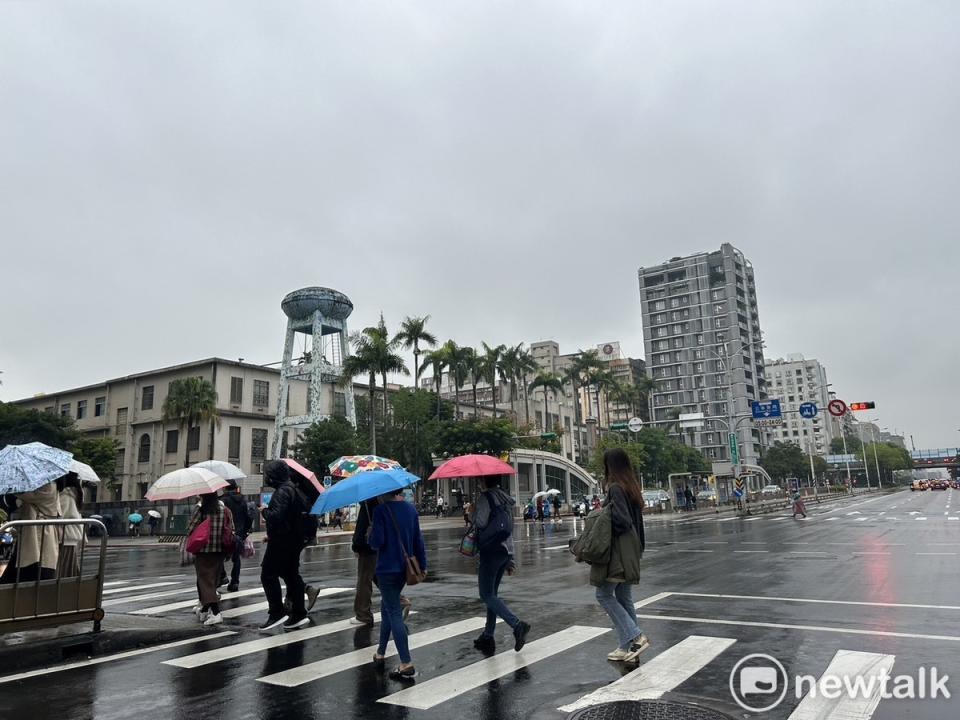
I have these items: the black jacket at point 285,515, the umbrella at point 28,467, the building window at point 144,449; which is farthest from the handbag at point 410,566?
the building window at point 144,449

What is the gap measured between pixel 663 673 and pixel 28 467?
6.69 m

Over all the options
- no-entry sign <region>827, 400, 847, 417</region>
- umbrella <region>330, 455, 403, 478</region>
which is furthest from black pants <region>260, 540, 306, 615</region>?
no-entry sign <region>827, 400, 847, 417</region>

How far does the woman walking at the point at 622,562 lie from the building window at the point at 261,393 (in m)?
47.9

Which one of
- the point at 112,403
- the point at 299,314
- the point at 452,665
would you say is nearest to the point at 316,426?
the point at 299,314

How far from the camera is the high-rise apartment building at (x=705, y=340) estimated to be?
120m

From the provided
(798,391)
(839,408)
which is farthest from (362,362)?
(798,391)

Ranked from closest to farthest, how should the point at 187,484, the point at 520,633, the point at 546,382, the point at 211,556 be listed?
the point at 520,633, the point at 211,556, the point at 187,484, the point at 546,382

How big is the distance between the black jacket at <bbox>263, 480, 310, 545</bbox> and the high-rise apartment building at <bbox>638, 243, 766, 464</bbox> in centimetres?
11425

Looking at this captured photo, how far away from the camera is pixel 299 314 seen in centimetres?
4844

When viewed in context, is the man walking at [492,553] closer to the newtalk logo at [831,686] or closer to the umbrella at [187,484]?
the newtalk logo at [831,686]

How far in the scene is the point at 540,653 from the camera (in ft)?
21.5

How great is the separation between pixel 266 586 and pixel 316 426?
35.9 m

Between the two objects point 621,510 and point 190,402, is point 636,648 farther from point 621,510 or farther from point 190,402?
point 190,402

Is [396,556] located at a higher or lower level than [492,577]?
higher
